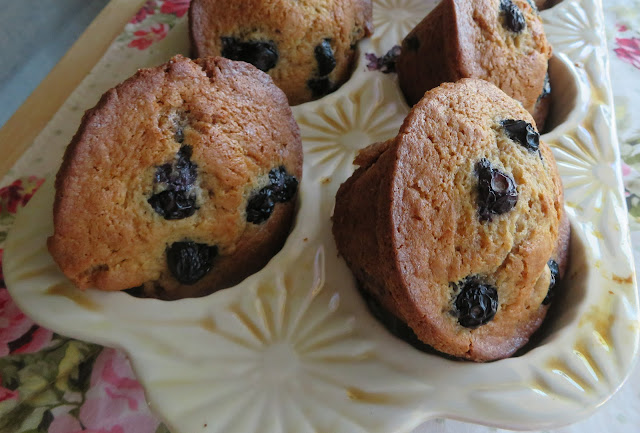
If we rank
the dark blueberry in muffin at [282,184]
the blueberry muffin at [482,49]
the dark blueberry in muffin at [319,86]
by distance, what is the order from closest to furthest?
the dark blueberry in muffin at [282,184] → the blueberry muffin at [482,49] → the dark blueberry in muffin at [319,86]

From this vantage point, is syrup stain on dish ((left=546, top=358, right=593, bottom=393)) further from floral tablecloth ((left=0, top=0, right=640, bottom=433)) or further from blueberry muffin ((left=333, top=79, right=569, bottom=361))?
floral tablecloth ((left=0, top=0, right=640, bottom=433))

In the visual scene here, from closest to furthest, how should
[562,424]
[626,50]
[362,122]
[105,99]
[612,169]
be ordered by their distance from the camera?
[562,424] < [105,99] < [612,169] < [362,122] < [626,50]

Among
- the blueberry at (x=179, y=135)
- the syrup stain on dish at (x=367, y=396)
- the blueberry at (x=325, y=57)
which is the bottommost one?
the syrup stain on dish at (x=367, y=396)

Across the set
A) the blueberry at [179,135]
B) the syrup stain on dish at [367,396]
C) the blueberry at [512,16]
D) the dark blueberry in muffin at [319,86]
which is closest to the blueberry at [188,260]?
the blueberry at [179,135]

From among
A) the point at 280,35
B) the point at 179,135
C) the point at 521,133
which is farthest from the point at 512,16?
the point at 179,135

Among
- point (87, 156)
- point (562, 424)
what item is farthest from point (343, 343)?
point (87, 156)

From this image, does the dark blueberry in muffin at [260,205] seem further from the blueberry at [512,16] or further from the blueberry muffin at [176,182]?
the blueberry at [512,16]

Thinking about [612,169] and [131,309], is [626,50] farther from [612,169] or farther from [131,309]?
[131,309]
